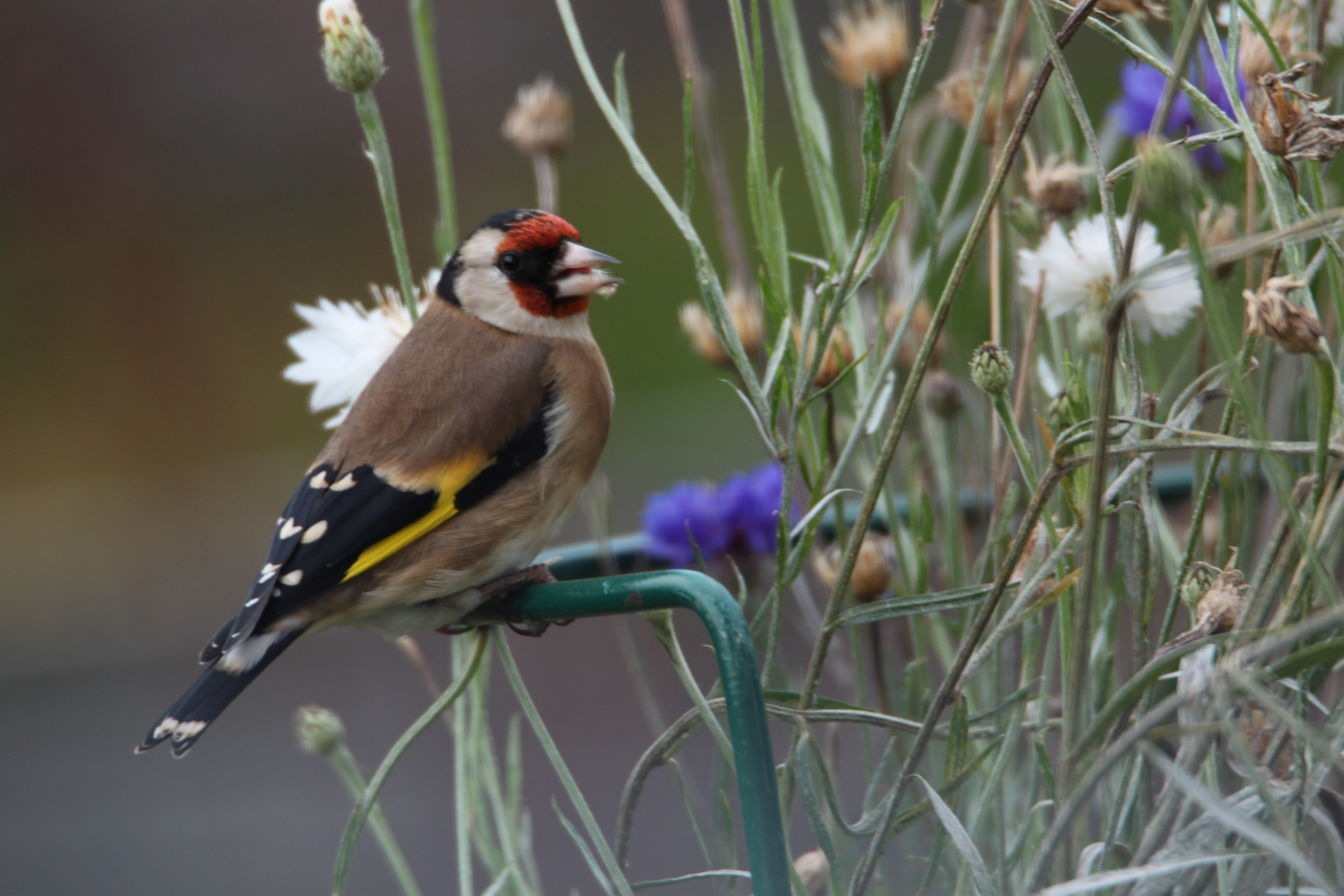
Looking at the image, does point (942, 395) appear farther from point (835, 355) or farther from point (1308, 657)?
point (1308, 657)

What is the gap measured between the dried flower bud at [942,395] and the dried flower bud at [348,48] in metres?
0.57

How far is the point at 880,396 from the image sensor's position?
1.05 m

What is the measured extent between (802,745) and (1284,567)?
0.31 m

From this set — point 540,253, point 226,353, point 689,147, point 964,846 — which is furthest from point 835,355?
point 226,353

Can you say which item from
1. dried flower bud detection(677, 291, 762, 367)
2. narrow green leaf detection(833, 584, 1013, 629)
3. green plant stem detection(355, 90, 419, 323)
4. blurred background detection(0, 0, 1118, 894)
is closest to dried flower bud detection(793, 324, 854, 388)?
dried flower bud detection(677, 291, 762, 367)

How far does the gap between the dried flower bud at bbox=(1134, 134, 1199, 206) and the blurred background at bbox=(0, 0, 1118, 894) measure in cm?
332

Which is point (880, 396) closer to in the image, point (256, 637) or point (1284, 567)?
point (1284, 567)

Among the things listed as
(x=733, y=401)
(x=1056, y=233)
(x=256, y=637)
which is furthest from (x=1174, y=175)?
(x=733, y=401)

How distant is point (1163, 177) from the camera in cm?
64

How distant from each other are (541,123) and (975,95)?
0.46 meters

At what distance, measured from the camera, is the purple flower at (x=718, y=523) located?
1.42 metres

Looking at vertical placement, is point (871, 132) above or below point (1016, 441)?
above

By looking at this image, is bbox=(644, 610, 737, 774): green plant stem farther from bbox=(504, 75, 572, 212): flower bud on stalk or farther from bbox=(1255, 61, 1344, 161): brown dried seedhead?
bbox=(504, 75, 572, 212): flower bud on stalk

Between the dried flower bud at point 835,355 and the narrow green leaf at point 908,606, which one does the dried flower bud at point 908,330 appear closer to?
the dried flower bud at point 835,355
